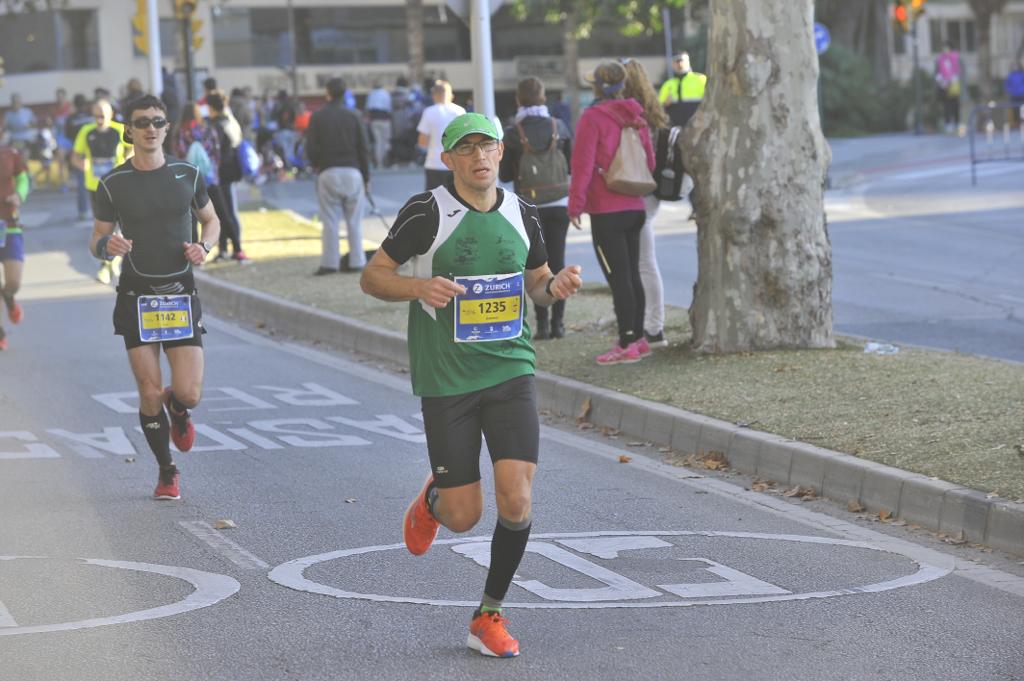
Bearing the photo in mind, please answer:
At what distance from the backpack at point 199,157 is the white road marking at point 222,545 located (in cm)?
1231

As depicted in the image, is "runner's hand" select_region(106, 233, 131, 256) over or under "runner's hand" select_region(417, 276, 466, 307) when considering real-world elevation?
over

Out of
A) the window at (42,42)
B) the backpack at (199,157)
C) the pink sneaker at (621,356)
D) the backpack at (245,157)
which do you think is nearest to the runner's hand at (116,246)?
the pink sneaker at (621,356)

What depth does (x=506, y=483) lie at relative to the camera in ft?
20.3

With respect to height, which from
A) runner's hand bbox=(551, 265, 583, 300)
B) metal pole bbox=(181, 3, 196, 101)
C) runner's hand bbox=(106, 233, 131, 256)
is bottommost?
runner's hand bbox=(551, 265, 583, 300)

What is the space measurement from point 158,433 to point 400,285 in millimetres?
3418

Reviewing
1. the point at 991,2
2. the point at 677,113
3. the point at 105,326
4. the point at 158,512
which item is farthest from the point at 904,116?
the point at 158,512

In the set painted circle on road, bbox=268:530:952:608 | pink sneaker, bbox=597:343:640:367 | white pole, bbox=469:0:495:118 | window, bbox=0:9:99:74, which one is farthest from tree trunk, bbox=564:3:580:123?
painted circle on road, bbox=268:530:952:608

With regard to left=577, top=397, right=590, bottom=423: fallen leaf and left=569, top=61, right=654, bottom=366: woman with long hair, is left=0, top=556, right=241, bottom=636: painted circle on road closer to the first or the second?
left=577, top=397, right=590, bottom=423: fallen leaf

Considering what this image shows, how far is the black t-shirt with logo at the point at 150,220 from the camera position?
9.23 m

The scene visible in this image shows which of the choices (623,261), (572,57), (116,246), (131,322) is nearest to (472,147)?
(116,246)

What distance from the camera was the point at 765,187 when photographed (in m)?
12.6

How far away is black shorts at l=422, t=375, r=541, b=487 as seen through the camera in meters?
6.26

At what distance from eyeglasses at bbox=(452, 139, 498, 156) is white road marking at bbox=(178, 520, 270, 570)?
2.16 meters

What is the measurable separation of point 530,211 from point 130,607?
2.08m
